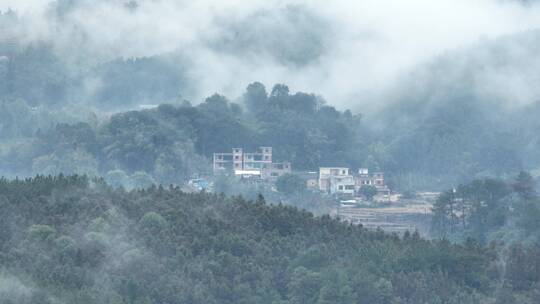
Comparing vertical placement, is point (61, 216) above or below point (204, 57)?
below

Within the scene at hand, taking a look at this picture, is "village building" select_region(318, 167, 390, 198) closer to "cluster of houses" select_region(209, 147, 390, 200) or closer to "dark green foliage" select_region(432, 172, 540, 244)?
"cluster of houses" select_region(209, 147, 390, 200)

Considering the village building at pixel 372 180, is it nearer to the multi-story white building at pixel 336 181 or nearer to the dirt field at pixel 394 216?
the multi-story white building at pixel 336 181

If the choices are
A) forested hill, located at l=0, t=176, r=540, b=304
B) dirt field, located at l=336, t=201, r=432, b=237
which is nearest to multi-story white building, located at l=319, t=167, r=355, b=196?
dirt field, located at l=336, t=201, r=432, b=237

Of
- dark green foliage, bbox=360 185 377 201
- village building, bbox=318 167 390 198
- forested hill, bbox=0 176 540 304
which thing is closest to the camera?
forested hill, bbox=0 176 540 304

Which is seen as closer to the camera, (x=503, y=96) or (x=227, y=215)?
(x=227, y=215)

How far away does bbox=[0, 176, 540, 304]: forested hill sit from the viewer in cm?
2814

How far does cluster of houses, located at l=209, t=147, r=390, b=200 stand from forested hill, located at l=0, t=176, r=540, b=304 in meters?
11.4

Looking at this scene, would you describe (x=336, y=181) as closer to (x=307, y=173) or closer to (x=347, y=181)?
Result: (x=347, y=181)

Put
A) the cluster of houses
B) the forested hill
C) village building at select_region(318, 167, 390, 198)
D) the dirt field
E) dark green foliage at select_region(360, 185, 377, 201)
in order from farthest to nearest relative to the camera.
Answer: the cluster of houses
village building at select_region(318, 167, 390, 198)
dark green foliage at select_region(360, 185, 377, 201)
the dirt field
the forested hill

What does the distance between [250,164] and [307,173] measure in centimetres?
130

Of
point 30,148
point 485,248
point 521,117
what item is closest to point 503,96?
point 521,117

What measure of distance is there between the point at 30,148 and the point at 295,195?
5.26 m

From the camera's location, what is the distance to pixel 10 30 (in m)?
56.9

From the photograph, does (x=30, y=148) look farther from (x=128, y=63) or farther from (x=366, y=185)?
(x=128, y=63)
